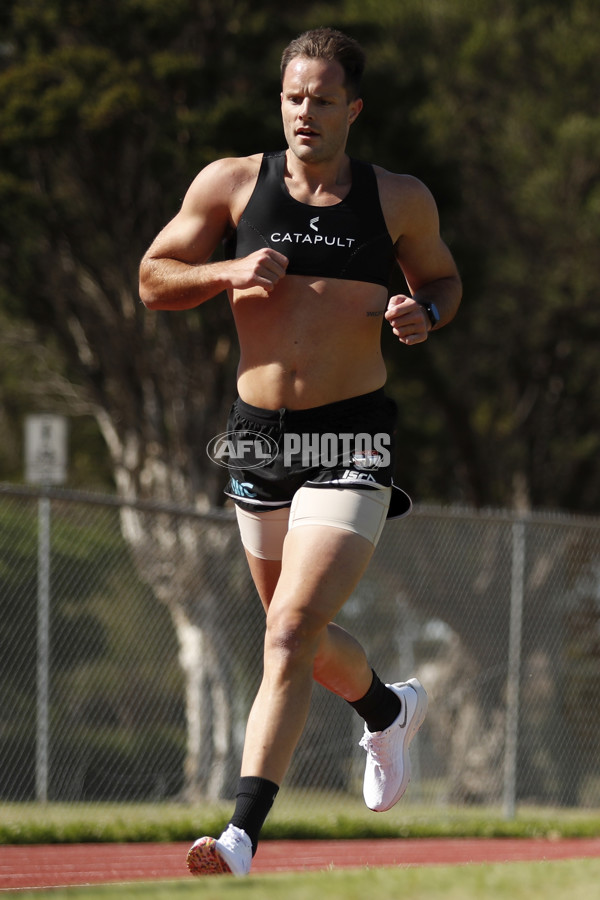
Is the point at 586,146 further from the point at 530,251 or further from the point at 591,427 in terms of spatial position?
the point at 591,427

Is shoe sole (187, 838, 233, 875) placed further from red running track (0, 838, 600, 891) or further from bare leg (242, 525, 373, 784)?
red running track (0, 838, 600, 891)

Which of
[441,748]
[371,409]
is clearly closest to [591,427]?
[441,748]

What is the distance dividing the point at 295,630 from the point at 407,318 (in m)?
1.04

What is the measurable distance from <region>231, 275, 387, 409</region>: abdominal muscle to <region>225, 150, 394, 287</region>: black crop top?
5cm

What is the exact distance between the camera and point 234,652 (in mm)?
10797

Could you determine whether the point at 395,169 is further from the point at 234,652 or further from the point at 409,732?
the point at 409,732

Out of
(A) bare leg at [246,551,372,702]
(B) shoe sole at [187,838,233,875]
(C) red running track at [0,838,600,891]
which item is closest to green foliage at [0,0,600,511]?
(C) red running track at [0,838,600,891]

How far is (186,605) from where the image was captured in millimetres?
10602

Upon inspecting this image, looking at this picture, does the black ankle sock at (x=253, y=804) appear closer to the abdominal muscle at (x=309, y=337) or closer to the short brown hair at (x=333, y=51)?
the abdominal muscle at (x=309, y=337)

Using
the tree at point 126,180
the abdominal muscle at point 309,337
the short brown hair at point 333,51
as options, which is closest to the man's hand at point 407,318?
the abdominal muscle at point 309,337

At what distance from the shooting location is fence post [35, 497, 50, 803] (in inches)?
347

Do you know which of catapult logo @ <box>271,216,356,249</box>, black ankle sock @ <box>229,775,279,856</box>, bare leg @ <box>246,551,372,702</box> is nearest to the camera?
black ankle sock @ <box>229,775,279,856</box>

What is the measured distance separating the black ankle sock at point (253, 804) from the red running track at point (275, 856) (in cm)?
179

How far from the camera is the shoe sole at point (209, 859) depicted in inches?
137
